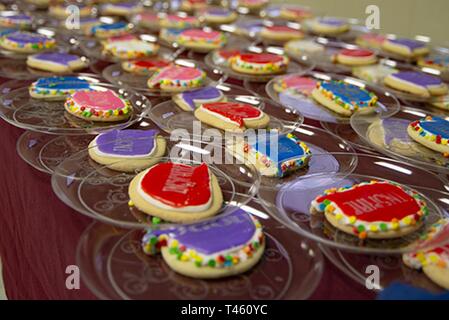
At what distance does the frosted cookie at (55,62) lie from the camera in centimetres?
213

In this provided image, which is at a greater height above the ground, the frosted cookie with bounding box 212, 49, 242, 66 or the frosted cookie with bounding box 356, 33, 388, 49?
the frosted cookie with bounding box 212, 49, 242, 66

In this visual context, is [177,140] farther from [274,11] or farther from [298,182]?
[274,11]

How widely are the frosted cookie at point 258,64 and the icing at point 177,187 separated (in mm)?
991

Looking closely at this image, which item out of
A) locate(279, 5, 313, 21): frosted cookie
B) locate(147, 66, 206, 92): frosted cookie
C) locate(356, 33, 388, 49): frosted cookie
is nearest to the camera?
locate(147, 66, 206, 92): frosted cookie

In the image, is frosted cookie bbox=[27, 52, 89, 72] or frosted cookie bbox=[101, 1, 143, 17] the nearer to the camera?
frosted cookie bbox=[27, 52, 89, 72]

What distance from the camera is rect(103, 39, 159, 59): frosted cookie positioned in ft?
7.48

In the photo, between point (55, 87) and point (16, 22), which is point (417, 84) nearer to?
point (55, 87)

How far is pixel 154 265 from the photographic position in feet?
3.29

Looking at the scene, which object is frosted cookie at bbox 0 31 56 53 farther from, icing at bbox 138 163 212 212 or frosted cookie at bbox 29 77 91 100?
icing at bbox 138 163 212 212

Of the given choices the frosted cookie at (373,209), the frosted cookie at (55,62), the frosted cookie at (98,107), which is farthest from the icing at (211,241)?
the frosted cookie at (55,62)

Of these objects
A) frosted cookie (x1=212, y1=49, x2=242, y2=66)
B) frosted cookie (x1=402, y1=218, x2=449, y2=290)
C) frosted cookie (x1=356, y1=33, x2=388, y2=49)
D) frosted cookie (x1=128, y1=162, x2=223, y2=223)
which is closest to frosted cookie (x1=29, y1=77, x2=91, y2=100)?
frosted cookie (x1=212, y1=49, x2=242, y2=66)

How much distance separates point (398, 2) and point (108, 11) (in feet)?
6.05

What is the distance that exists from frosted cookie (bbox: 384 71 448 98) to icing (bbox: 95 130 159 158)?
110 cm

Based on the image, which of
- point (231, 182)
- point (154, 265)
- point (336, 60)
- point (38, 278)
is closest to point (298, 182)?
point (231, 182)
